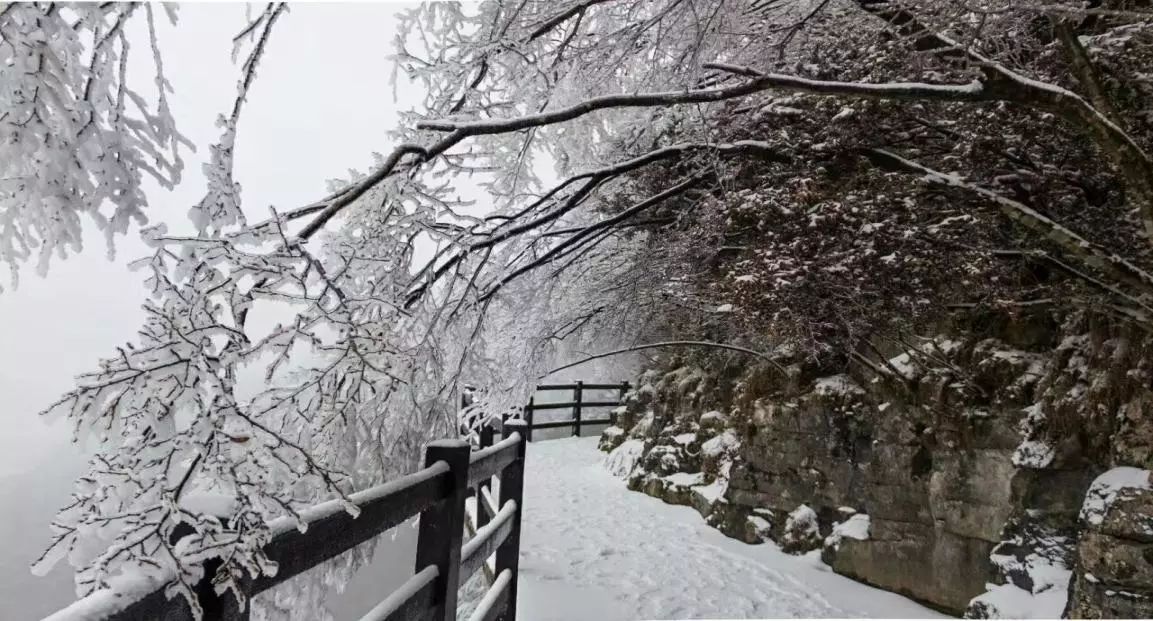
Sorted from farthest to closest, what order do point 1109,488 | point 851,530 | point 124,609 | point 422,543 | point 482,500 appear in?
1. point 851,530
2. point 482,500
3. point 1109,488
4. point 422,543
5. point 124,609

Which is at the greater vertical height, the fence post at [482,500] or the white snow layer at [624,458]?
the fence post at [482,500]

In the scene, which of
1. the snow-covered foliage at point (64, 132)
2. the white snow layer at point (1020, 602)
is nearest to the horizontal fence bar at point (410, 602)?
the snow-covered foliage at point (64, 132)

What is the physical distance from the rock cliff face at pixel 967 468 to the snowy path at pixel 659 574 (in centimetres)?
32

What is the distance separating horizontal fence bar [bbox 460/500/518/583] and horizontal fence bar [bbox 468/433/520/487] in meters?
0.27

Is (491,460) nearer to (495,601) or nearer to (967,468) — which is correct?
(495,601)

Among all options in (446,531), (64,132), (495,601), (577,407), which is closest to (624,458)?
(577,407)

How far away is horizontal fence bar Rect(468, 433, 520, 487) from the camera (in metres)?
2.77

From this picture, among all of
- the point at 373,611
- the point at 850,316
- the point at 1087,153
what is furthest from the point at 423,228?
the point at 1087,153

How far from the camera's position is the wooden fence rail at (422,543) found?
1.05 meters

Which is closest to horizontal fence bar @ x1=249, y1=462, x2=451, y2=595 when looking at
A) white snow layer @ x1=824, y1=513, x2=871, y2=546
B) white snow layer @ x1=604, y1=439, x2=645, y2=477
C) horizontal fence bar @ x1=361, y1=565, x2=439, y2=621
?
horizontal fence bar @ x1=361, y1=565, x2=439, y2=621

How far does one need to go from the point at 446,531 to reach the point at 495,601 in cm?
112

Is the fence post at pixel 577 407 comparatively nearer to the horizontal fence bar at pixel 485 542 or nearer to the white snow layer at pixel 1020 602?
the white snow layer at pixel 1020 602

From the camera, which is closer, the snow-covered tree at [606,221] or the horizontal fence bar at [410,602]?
the snow-covered tree at [606,221]

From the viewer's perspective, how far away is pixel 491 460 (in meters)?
3.15
